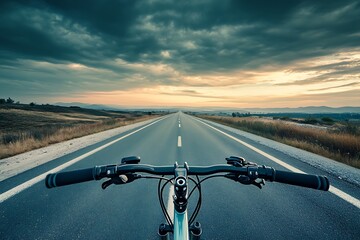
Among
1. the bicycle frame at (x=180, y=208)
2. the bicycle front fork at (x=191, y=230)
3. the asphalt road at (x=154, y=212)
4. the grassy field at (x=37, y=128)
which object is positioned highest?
the bicycle frame at (x=180, y=208)

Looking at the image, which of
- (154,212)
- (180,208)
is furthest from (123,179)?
(154,212)

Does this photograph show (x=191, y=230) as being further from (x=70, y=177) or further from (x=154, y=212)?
(x=154, y=212)

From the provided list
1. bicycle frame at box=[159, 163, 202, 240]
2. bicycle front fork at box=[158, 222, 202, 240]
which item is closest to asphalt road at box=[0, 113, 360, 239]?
bicycle front fork at box=[158, 222, 202, 240]

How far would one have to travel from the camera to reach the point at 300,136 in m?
12.5

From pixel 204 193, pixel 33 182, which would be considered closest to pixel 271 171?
pixel 204 193

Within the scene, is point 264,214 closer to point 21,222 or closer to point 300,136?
point 21,222

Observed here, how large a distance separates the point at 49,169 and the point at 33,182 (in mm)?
984

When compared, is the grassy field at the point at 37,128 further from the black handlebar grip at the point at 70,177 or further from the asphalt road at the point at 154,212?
the black handlebar grip at the point at 70,177

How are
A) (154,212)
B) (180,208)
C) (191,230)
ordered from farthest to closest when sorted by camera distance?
(154,212)
(191,230)
(180,208)

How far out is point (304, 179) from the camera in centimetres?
154

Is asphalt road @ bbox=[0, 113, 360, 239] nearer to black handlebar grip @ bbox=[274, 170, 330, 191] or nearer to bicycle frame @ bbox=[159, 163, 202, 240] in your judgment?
black handlebar grip @ bbox=[274, 170, 330, 191]

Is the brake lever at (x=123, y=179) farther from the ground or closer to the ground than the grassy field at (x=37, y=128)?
farther from the ground

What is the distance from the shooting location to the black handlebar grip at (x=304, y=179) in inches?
59.9

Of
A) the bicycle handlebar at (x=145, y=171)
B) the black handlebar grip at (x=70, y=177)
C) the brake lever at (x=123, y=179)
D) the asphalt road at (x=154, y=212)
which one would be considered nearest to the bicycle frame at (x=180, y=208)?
the bicycle handlebar at (x=145, y=171)
